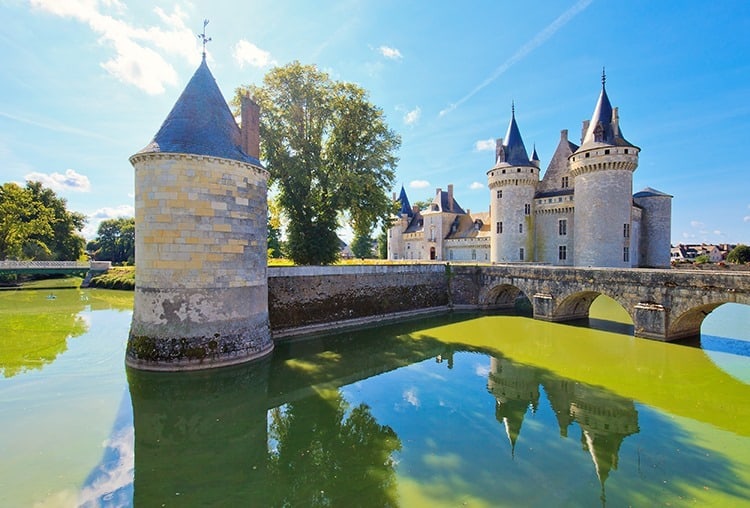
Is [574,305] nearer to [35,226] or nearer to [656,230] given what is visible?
[656,230]

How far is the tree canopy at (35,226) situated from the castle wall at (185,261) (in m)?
32.7

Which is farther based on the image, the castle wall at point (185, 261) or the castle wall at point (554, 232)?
the castle wall at point (554, 232)

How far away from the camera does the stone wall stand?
45.9ft

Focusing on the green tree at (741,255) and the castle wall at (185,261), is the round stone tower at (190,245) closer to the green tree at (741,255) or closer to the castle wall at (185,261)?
the castle wall at (185,261)

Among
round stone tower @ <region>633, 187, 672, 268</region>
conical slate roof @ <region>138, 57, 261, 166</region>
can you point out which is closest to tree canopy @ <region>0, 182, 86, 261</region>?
conical slate roof @ <region>138, 57, 261, 166</region>

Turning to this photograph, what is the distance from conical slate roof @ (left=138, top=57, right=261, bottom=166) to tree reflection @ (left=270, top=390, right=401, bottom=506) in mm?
6877

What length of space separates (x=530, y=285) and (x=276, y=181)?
13118mm

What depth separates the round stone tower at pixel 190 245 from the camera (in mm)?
9453

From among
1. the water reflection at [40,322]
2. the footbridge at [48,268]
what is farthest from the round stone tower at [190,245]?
the footbridge at [48,268]

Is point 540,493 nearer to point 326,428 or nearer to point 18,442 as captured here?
point 326,428

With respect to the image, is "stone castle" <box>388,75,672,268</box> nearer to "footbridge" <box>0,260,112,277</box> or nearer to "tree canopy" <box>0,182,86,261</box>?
"footbridge" <box>0,260,112,277</box>

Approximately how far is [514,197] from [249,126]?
2040 cm

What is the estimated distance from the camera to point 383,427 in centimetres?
704

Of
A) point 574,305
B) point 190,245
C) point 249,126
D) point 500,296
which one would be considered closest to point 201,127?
point 249,126
